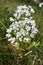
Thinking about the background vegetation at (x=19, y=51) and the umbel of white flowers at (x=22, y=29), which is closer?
the background vegetation at (x=19, y=51)

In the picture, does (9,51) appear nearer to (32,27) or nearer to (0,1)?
(32,27)

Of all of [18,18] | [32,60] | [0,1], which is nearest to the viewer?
[32,60]

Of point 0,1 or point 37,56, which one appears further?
point 0,1

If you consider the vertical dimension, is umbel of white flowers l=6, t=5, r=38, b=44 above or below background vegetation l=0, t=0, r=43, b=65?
above

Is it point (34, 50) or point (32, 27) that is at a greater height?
point (32, 27)

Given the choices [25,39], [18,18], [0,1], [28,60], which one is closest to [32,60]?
[28,60]

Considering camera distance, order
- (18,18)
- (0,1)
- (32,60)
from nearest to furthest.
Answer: (32,60) → (18,18) → (0,1)

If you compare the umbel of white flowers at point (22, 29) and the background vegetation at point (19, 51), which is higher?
the umbel of white flowers at point (22, 29)

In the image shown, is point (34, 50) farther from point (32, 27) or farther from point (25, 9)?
point (25, 9)

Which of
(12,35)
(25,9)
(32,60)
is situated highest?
(25,9)

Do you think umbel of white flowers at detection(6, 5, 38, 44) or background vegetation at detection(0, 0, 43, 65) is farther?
umbel of white flowers at detection(6, 5, 38, 44)

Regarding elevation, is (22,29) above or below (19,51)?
above
